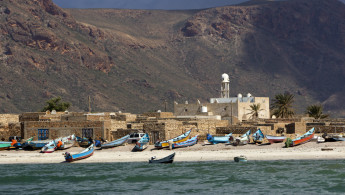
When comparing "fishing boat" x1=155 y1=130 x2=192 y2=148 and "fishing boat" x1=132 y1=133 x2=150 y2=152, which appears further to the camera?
"fishing boat" x1=155 y1=130 x2=192 y2=148

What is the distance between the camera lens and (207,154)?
53844mm

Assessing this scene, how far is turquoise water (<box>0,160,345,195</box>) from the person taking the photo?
40375 millimetres

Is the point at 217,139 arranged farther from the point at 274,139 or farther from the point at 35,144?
→ the point at 35,144

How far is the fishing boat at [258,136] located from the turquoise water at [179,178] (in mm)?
6630

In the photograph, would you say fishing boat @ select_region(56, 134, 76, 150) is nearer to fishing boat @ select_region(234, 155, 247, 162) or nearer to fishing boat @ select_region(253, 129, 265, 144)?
fishing boat @ select_region(253, 129, 265, 144)

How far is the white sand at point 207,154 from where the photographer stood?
170ft

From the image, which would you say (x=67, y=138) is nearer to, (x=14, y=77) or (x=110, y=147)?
(x=110, y=147)

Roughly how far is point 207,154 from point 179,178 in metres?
9.56

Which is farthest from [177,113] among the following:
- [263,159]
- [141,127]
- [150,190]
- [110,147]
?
[150,190]

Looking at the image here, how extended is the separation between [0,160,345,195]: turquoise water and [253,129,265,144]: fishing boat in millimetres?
6630

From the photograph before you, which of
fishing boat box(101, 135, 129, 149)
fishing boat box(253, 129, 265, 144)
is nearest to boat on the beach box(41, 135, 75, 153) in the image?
fishing boat box(101, 135, 129, 149)

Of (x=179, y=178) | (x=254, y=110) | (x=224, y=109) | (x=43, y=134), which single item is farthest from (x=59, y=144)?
(x=254, y=110)

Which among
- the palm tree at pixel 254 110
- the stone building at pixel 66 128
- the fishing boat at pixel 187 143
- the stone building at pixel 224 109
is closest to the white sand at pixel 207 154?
the fishing boat at pixel 187 143

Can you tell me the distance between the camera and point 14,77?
184 meters
